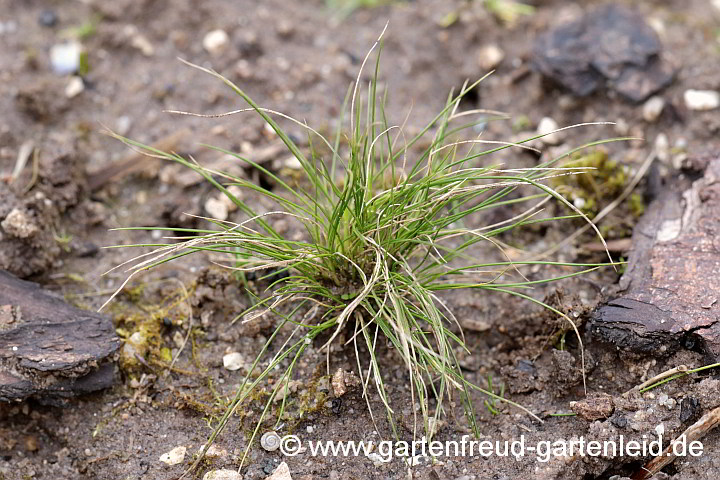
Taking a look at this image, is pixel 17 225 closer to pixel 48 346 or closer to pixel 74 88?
pixel 48 346

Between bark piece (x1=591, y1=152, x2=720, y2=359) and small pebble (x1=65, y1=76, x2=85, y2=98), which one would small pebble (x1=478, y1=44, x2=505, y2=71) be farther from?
small pebble (x1=65, y1=76, x2=85, y2=98)

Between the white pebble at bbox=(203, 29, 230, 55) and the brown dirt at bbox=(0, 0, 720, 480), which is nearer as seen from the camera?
the brown dirt at bbox=(0, 0, 720, 480)

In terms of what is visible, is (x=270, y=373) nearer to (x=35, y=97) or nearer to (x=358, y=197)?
(x=358, y=197)

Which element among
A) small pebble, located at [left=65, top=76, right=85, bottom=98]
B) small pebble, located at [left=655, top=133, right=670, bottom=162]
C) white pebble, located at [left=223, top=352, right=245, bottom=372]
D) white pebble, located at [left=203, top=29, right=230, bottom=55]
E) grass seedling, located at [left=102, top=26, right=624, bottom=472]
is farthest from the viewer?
white pebble, located at [left=203, top=29, right=230, bottom=55]

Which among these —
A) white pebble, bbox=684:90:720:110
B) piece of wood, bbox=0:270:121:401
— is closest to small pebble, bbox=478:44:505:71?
white pebble, bbox=684:90:720:110

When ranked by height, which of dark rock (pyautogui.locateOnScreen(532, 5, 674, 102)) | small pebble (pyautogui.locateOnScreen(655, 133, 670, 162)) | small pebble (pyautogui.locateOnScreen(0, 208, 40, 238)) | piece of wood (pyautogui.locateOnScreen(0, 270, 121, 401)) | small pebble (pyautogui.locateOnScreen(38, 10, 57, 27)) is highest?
dark rock (pyautogui.locateOnScreen(532, 5, 674, 102))

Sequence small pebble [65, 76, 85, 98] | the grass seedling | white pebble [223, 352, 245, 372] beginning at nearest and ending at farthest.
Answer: the grass seedling < white pebble [223, 352, 245, 372] < small pebble [65, 76, 85, 98]

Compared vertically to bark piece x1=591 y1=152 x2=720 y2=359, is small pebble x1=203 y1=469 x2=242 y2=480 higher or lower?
lower
